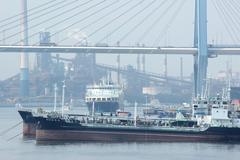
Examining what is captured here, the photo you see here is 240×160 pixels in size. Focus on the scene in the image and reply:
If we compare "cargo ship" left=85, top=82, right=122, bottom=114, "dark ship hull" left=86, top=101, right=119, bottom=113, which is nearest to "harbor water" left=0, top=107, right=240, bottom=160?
"dark ship hull" left=86, top=101, right=119, bottom=113

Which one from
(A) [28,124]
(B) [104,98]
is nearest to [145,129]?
(A) [28,124]

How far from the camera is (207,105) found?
43.6 metres

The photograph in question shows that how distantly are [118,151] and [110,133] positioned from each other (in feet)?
14.6

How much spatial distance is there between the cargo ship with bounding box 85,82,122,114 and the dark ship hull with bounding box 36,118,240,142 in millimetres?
26661

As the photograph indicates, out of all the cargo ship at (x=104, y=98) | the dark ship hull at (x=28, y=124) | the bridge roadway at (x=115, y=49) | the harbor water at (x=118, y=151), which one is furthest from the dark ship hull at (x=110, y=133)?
the cargo ship at (x=104, y=98)

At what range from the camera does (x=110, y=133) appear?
138ft

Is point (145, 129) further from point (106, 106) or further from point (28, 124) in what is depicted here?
point (106, 106)

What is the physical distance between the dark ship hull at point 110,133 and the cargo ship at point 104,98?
26.7 m

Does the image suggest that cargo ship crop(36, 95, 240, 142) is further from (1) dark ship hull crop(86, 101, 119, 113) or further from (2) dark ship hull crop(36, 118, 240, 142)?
(1) dark ship hull crop(86, 101, 119, 113)

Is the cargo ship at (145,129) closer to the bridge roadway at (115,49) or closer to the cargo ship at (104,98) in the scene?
the bridge roadway at (115,49)

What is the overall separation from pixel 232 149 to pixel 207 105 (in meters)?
5.12

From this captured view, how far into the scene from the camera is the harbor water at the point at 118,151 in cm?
3584

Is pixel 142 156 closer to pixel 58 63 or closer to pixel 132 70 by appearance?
pixel 132 70

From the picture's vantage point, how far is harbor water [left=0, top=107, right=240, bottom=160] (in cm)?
3584
